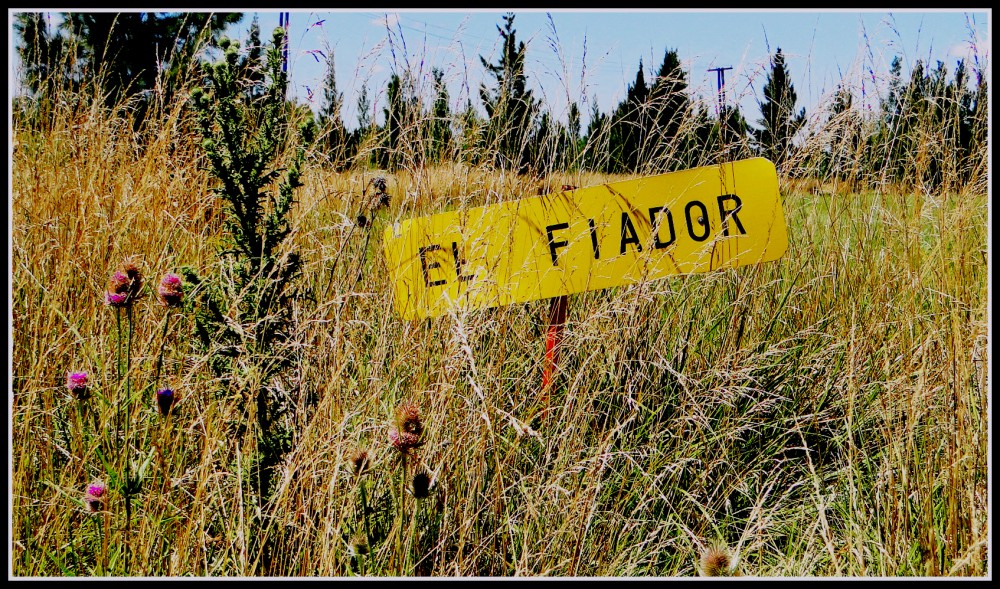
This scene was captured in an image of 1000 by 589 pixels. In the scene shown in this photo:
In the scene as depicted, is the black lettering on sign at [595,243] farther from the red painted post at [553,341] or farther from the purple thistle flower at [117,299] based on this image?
the purple thistle flower at [117,299]

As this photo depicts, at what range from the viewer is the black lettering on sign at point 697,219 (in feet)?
5.54

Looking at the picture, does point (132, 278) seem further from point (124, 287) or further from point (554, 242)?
point (554, 242)

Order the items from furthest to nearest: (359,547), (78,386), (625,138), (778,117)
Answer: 1. (625,138)
2. (778,117)
3. (78,386)
4. (359,547)

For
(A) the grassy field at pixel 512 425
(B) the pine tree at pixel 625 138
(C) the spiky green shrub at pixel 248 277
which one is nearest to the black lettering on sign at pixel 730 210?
(A) the grassy field at pixel 512 425

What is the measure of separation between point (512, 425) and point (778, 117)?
1.57 meters

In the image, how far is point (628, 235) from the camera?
1688mm

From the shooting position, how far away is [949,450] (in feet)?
4.91

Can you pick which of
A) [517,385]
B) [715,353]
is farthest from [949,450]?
[517,385]

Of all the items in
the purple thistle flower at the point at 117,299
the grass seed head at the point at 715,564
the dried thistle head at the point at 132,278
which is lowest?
the grass seed head at the point at 715,564

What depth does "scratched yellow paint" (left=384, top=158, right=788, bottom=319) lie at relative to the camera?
1668 mm

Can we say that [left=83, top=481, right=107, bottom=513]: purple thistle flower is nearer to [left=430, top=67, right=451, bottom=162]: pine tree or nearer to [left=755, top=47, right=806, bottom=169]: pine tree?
[left=430, top=67, right=451, bottom=162]: pine tree

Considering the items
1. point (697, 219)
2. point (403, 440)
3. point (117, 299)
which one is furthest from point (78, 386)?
point (697, 219)

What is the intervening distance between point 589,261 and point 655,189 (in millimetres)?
253
